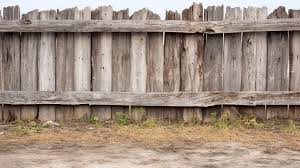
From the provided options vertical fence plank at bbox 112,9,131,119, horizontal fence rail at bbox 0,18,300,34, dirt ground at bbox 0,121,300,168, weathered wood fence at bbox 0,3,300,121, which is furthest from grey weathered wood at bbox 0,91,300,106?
horizontal fence rail at bbox 0,18,300,34

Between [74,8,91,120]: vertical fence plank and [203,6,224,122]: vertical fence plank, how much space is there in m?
1.94

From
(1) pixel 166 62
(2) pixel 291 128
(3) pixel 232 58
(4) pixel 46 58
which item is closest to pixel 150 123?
(1) pixel 166 62

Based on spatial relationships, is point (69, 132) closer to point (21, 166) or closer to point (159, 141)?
point (159, 141)

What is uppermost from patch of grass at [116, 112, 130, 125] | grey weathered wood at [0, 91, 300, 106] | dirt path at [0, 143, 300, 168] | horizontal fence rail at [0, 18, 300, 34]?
horizontal fence rail at [0, 18, 300, 34]

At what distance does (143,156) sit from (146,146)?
630 mm

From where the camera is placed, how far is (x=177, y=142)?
609cm

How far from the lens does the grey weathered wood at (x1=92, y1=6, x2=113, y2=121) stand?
759cm

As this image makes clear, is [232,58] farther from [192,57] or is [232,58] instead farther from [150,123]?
[150,123]

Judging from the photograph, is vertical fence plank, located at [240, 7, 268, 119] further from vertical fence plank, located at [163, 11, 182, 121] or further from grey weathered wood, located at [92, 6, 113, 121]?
grey weathered wood, located at [92, 6, 113, 121]

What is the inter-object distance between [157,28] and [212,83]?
128cm

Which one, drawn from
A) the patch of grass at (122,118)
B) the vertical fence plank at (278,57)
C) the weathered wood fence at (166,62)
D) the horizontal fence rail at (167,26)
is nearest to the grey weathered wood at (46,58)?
the weathered wood fence at (166,62)

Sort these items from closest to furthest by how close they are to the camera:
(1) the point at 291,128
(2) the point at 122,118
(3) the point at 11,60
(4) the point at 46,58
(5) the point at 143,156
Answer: (5) the point at 143,156 → (1) the point at 291,128 → (2) the point at 122,118 → (4) the point at 46,58 → (3) the point at 11,60

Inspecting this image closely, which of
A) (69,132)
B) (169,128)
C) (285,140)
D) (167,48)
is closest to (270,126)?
(285,140)

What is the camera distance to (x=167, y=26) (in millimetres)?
7410
